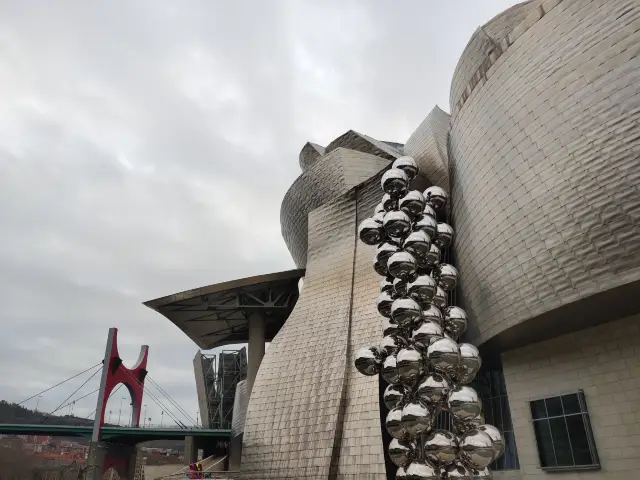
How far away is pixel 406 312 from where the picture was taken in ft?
21.4

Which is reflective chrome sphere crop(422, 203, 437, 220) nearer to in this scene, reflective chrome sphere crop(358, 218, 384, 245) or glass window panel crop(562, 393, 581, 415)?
reflective chrome sphere crop(358, 218, 384, 245)

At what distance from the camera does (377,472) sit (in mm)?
11117

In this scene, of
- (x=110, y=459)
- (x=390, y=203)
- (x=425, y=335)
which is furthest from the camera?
(x=110, y=459)

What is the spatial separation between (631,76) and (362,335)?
8.43 metres

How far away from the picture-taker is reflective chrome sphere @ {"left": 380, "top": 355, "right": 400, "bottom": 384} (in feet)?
21.1

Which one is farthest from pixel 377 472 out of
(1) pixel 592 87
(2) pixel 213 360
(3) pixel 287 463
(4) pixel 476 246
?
(2) pixel 213 360

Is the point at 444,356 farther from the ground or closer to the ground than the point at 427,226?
closer to the ground

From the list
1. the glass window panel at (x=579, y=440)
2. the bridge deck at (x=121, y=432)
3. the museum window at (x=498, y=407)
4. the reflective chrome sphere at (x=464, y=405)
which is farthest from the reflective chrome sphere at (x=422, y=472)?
the bridge deck at (x=121, y=432)

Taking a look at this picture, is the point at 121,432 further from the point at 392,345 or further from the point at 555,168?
the point at 555,168

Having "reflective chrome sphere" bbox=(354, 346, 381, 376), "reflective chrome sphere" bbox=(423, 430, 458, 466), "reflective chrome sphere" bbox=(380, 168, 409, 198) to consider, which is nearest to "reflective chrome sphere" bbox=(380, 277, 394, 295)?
"reflective chrome sphere" bbox=(354, 346, 381, 376)

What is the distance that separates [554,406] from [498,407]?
2.48 m

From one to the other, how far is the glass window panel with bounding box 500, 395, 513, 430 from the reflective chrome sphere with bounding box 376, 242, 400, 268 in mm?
7414

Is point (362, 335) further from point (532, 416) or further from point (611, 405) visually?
point (611, 405)

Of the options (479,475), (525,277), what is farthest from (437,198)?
(479,475)
